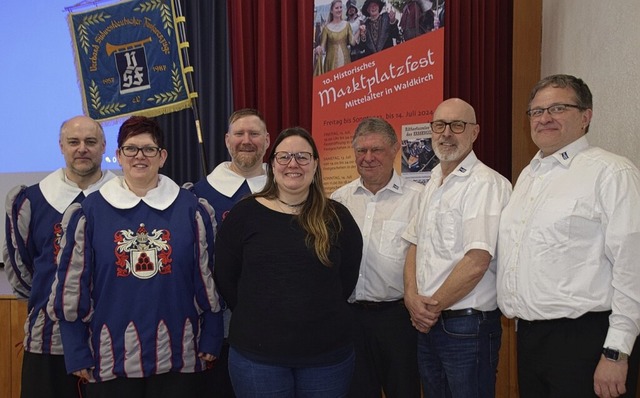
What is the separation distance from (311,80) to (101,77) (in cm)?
146

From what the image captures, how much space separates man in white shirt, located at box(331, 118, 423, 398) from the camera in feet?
7.65

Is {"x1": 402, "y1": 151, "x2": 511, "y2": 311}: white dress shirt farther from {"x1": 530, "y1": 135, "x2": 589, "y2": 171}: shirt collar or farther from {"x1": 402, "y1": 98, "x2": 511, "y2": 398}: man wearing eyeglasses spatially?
{"x1": 530, "y1": 135, "x2": 589, "y2": 171}: shirt collar

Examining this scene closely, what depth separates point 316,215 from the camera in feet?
6.56

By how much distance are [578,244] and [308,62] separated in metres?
2.72

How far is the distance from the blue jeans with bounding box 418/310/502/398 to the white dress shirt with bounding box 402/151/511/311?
2.3 inches

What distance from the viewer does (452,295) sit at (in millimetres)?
2064

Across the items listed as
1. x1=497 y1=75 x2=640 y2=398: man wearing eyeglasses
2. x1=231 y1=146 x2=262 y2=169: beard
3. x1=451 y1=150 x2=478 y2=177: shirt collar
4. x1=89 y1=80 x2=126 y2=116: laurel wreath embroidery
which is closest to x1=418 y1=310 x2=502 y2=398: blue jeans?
x1=497 y1=75 x2=640 y2=398: man wearing eyeglasses

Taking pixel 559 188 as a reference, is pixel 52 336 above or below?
below

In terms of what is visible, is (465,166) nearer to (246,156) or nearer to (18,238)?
(246,156)

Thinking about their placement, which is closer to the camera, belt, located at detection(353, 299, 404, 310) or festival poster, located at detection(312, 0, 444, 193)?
belt, located at detection(353, 299, 404, 310)

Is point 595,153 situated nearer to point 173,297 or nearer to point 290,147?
point 290,147

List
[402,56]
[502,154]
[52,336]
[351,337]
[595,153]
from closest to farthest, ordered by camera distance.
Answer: [595,153]
[351,337]
[52,336]
[402,56]
[502,154]

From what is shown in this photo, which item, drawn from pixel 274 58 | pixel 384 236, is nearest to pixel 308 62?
pixel 274 58

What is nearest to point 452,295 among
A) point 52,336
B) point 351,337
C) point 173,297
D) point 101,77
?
point 351,337
